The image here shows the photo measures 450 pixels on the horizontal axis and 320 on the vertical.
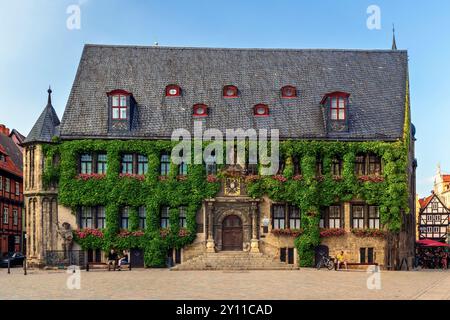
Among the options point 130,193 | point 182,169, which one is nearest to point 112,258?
point 130,193

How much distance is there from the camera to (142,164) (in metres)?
46.0

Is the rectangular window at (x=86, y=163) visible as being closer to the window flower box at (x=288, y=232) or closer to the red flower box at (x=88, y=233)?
the red flower box at (x=88, y=233)

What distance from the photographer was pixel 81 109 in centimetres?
4709

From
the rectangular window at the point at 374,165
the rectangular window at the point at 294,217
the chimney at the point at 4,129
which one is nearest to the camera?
the rectangular window at the point at 294,217

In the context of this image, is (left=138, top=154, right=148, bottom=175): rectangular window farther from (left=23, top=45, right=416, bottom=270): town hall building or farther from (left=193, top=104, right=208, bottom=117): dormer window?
(left=193, top=104, right=208, bottom=117): dormer window

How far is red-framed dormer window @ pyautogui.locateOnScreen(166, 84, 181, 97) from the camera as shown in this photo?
48.4 metres

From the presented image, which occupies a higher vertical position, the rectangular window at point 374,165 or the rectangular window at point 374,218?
the rectangular window at point 374,165

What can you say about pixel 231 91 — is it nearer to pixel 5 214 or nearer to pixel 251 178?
pixel 251 178

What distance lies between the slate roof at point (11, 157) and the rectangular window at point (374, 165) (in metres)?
31.8

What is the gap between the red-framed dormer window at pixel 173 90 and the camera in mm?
48375

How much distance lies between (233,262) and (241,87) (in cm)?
1287

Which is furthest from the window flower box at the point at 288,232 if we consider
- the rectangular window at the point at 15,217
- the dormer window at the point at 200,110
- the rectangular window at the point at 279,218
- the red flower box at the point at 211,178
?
the rectangular window at the point at 15,217

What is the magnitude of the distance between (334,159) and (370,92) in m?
6.39

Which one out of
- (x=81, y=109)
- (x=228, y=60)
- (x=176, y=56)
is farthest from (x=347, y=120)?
(x=81, y=109)
